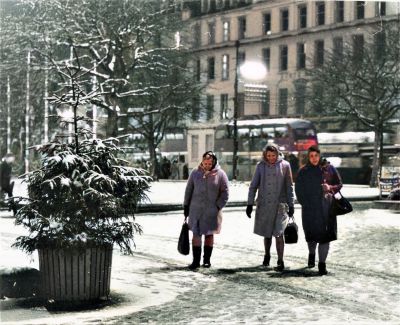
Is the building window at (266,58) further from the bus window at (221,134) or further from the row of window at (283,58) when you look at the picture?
the bus window at (221,134)

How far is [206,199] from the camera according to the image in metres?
9.42

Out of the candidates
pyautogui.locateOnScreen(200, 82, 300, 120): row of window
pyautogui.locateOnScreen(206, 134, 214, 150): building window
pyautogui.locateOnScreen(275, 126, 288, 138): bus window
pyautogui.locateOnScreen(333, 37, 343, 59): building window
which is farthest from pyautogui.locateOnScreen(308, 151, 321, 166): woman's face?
pyautogui.locateOnScreen(206, 134, 214, 150): building window

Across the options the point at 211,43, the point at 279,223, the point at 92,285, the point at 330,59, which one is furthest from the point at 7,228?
the point at 211,43

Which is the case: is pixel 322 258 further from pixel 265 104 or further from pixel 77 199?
pixel 265 104

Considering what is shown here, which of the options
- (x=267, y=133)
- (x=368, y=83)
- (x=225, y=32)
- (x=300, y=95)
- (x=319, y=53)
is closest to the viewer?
(x=368, y=83)

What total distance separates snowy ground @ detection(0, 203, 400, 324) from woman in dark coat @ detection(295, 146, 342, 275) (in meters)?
0.44

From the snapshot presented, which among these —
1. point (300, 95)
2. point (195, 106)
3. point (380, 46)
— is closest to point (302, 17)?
point (300, 95)

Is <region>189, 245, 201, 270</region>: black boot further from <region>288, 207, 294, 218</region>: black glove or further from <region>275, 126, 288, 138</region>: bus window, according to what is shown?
<region>275, 126, 288, 138</region>: bus window

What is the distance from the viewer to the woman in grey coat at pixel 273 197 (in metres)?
9.30

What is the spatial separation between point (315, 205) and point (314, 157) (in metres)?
0.62

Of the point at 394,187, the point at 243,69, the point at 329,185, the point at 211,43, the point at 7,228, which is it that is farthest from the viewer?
the point at 243,69

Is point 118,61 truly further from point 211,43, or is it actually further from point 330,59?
point 211,43

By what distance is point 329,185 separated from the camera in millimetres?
9164

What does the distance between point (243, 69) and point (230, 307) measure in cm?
5174
